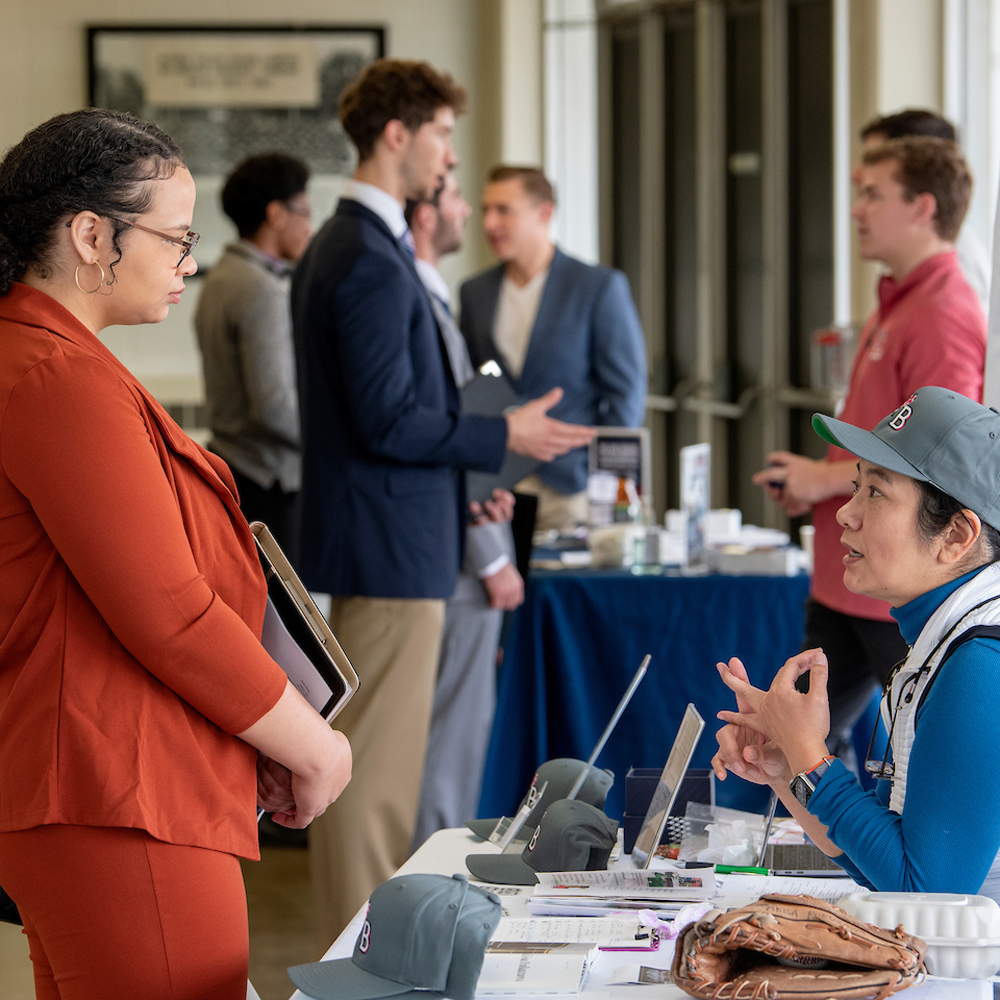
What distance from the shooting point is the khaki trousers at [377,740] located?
269 centimetres

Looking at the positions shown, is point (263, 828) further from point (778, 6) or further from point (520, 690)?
point (778, 6)

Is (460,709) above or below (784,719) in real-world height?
Answer: below

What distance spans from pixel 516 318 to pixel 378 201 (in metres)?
1.98

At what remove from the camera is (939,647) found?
4.37 ft

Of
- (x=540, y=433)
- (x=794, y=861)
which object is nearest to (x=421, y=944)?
(x=794, y=861)

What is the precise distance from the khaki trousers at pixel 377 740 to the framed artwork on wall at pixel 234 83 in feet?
13.2

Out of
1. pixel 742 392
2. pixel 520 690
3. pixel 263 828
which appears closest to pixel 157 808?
pixel 520 690

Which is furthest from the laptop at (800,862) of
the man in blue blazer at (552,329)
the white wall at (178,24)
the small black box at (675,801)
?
the white wall at (178,24)

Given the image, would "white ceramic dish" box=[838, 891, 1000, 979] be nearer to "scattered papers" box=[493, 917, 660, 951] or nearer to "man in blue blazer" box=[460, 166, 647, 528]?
"scattered papers" box=[493, 917, 660, 951]

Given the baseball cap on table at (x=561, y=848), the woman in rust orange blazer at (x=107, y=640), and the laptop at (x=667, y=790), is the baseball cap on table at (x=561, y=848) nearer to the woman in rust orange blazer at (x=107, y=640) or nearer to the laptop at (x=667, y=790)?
the laptop at (x=667, y=790)

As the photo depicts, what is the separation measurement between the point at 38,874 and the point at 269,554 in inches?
Result: 17.6

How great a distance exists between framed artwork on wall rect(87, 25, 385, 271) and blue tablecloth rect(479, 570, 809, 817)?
3.71 m

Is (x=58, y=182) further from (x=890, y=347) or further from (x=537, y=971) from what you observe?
(x=890, y=347)

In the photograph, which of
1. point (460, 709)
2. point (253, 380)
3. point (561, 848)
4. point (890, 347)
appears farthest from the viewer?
point (253, 380)
